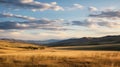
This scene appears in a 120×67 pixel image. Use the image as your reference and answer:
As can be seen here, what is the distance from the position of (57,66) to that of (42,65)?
1.23 meters

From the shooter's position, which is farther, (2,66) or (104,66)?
(2,66)

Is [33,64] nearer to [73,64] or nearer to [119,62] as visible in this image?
[73,64]

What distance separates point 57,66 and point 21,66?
269 cm

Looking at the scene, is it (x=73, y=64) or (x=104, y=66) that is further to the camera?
(x=73, y=64)

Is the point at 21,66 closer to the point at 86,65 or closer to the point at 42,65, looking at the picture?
the point at 42,65

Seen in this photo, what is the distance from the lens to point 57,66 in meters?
20.2

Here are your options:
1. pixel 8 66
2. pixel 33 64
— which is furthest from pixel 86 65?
pixel 8 66

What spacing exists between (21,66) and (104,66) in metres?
5.92

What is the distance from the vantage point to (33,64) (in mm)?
21281

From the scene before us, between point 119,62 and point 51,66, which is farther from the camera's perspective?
point 119,62

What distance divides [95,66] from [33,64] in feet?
15.0

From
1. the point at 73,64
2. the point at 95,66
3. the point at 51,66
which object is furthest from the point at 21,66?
the point at 95,66

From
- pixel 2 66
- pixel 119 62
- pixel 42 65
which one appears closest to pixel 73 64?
pixel 42 65

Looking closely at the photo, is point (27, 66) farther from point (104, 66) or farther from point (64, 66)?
point (104, 66)
